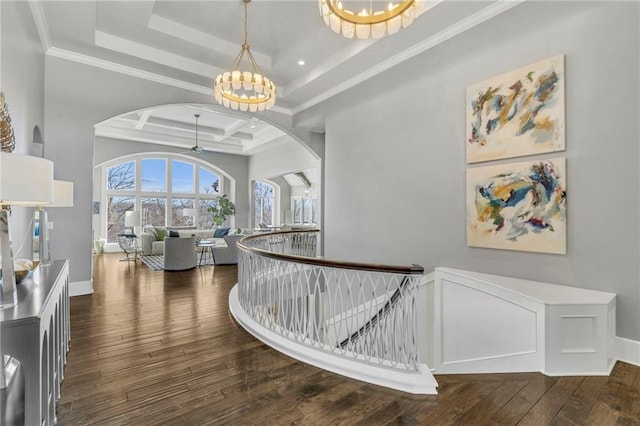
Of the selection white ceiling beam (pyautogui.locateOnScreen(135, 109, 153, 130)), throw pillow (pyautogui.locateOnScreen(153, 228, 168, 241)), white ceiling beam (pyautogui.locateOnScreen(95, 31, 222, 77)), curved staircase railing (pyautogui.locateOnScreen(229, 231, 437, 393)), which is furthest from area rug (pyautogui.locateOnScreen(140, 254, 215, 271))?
white ceiling beam (pyautogui.locateOnScreen(95, 31, 222, 77))

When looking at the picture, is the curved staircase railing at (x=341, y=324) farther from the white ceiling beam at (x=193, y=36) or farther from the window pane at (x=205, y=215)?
the window pane at (x=205, y=215)

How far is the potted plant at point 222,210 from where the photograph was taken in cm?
1213

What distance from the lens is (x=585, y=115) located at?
3.14 m

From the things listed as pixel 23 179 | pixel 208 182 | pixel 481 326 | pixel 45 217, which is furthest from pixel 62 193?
pixel 208 182

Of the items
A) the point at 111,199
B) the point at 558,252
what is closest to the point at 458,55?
the point at 558,252

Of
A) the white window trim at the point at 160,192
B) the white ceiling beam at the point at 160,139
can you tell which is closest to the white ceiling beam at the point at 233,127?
the white ceiling beam at the point at 160,139

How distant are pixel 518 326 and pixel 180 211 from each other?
11.8 meters

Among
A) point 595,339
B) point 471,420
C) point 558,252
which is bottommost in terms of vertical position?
point 471,420

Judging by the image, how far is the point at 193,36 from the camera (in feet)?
15.4

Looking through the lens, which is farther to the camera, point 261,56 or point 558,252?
point 261,56

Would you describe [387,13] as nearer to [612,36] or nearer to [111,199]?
[612,36]

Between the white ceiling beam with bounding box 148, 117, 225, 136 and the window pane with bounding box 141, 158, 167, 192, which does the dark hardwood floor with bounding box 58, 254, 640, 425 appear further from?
the window pane with bounding box 141, 158, 167, 192

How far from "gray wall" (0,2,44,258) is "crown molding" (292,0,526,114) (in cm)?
434

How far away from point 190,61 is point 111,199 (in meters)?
7.75
